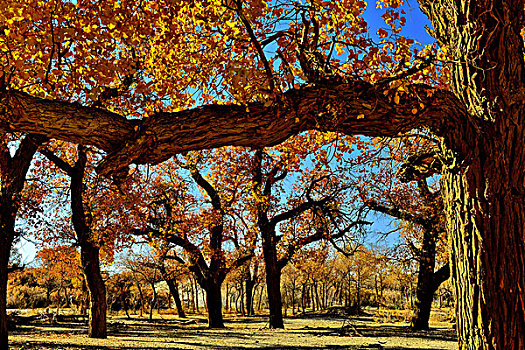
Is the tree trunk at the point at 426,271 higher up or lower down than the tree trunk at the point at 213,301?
higher up

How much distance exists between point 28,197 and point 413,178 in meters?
15.9

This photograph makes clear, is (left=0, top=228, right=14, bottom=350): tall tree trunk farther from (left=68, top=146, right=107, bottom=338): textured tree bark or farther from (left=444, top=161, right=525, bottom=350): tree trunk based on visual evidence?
(left=444, top=161, right=525, bottom=350): tree trunk

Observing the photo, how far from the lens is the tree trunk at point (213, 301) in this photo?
837 inches

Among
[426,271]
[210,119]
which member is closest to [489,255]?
[210,119]

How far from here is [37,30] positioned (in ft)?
27.4

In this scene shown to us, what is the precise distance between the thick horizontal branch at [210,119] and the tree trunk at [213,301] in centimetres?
1761

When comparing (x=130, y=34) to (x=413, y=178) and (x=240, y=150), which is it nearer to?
(x=413, y=178)

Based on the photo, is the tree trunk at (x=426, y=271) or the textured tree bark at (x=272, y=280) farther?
the textured tree bark at (x=272, y=280)

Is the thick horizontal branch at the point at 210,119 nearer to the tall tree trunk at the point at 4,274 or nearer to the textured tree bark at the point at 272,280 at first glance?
the tall tree trunk at the point at 4,274

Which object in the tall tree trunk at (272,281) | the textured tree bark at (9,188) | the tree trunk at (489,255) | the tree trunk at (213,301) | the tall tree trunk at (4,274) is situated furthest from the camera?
the tree trunk at (213,301)

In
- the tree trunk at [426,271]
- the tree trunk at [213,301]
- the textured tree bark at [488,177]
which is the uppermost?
the textured tree bark at [488,177]

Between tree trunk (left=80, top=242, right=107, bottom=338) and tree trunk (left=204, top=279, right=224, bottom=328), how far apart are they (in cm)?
745

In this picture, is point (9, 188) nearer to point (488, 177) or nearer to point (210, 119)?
point (210, 119)

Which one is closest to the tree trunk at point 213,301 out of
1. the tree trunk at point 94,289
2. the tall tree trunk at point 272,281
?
the tall tree trunk at point 272,281
